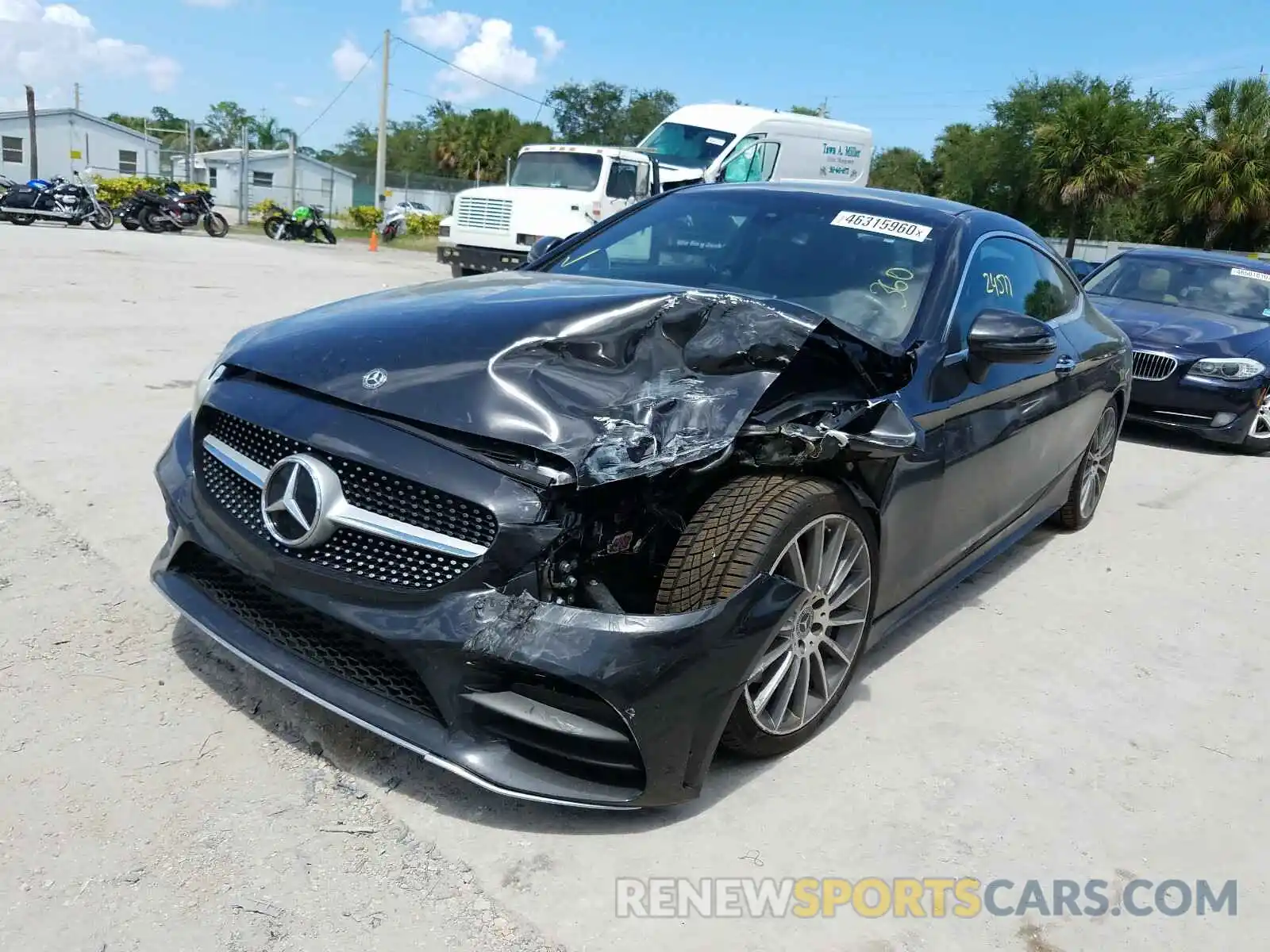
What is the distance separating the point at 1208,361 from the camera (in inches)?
301

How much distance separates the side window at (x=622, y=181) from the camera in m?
15.7

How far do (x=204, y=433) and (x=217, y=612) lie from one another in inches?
20.3

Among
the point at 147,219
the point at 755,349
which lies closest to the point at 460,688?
the point at 755,349

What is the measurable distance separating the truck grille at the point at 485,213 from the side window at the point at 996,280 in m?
12.3

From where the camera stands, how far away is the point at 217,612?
2.71 meters

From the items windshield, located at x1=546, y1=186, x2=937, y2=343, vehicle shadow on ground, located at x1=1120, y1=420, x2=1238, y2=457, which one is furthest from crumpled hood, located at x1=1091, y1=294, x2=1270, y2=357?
windshield, located at x1=546, y1=186, x2=937, y2=343

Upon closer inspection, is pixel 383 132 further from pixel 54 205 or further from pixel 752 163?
pixel 752 163

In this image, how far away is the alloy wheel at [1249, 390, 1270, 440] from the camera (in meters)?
7.75

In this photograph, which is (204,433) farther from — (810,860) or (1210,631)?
(1210,631)

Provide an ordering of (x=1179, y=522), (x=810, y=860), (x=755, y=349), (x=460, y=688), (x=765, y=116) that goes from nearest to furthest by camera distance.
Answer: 1. (x=460, y=688)
2. (x=810, y=860)
3. (x=755, y=349)
4. (x=1179, y=522)
5. (x=765, y=116)

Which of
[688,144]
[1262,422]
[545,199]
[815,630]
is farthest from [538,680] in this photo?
[688,144]

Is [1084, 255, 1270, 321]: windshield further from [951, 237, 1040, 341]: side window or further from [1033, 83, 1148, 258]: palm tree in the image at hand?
[1033, 83, 1148, 258]: palm tree

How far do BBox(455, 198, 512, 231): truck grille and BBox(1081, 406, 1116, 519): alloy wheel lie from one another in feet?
38.7

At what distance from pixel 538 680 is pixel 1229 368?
283 inches
